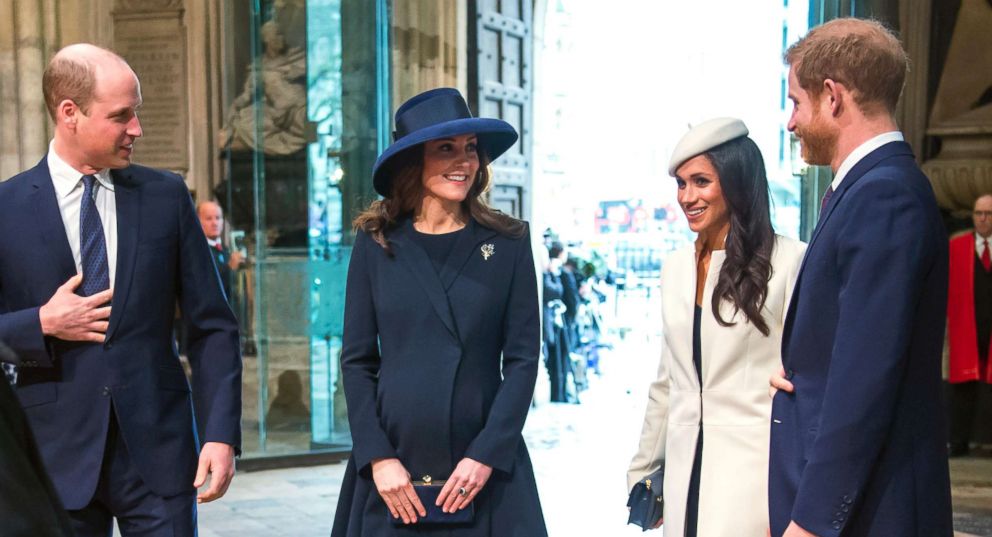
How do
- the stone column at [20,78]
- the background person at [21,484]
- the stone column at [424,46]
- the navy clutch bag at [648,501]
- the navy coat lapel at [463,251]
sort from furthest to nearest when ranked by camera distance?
the stone column at [424,46]
the stone column at [20,78]
the navy clutch bag at [648,501]
the navy coat lapel at [463,251]
the background person at [21,484]

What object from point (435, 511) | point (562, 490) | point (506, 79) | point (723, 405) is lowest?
point (562, 490)

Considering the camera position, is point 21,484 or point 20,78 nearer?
point 21,484

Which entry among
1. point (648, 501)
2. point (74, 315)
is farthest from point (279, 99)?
point (648, 501)

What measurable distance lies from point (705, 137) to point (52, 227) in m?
1.53

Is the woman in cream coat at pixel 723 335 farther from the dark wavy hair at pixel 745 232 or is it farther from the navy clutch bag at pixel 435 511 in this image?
the navy clutch bag at pixel 435 511

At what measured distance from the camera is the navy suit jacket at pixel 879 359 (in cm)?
188

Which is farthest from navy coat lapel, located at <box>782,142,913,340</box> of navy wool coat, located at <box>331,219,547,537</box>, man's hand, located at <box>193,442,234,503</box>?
man's hand, located at <box>193,442,234,503</box>

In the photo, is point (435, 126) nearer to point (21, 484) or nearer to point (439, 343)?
point (439, 343)

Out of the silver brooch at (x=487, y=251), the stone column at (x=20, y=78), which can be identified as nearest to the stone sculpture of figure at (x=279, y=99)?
the stone column at (x=20, y=78)

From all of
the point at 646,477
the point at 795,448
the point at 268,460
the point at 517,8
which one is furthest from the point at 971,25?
the point at 795,448

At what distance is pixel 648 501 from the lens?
2.80 metres

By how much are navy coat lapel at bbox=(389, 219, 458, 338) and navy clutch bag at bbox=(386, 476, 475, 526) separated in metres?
0.35

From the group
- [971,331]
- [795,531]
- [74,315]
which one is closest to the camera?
[795,531]

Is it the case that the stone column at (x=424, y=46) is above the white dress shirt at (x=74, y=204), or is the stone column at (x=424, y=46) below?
above
